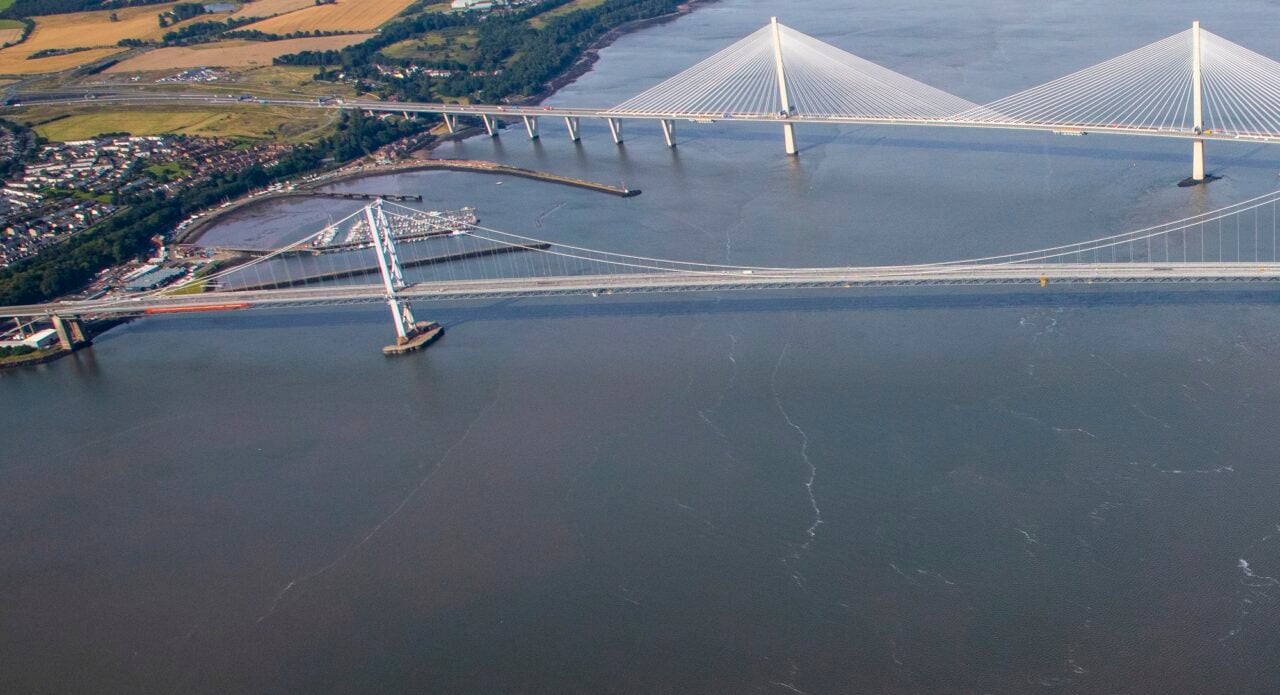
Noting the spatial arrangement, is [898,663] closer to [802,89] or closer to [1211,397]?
[1211,397]

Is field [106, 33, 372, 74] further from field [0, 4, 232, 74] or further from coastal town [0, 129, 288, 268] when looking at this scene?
coastal town [0, 129, 288, 268]

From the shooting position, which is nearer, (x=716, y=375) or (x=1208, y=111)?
(x=716, y=375)

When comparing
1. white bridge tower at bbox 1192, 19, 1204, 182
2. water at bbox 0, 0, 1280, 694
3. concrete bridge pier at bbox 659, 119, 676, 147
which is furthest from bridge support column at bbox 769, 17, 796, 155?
white bridge tower at bbox 1192, 19, 1204, 182

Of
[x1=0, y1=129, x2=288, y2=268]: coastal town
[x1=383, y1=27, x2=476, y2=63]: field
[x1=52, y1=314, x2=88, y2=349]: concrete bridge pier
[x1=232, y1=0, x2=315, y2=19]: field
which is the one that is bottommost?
[x1=52, y1=314, x2=88, y2=349]: concrete bridge pier

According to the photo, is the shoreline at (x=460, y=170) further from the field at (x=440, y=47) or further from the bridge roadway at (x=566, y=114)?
the field at (x=440, y=47)

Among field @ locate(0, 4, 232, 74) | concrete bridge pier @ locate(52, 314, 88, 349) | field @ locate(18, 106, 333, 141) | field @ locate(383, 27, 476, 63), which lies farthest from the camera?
field @ locate(0, 4, 232, 74)

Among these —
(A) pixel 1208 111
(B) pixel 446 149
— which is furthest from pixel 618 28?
(A) pixel 1208 111

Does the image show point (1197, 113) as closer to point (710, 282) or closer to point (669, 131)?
point (710, 282)
